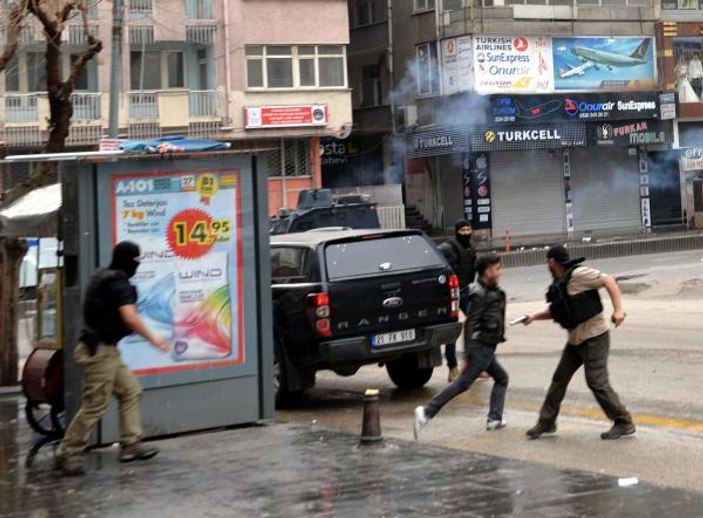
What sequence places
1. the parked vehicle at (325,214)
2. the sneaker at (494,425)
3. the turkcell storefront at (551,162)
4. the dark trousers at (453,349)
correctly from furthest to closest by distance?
1. the turkcell storefront at (551,162)
2. the parked vehicle at (325,214)
3. the dark trousers at (453,349)
4. the sneaker at (494,425)

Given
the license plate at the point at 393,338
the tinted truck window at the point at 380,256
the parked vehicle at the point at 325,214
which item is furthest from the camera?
the parked vehicle at the point at 325,214

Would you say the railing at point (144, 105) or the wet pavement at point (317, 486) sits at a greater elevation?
the railing at point (144, 105)

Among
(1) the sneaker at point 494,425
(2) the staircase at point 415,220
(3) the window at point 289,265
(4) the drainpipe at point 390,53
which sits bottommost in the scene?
(1) the sneaker at point 494,425

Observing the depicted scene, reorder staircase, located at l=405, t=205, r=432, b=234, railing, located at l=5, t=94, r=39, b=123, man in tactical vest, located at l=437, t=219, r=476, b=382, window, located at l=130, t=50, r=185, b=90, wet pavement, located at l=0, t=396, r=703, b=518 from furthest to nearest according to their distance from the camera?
1. staircase, located at l=405, t=205, r=432, b=234
2. window, located at l=130, t=50, r=185, b=90
3. railing, located at l=5, t=94, r=39, b=123
4. man in tactical vest, located at l=437, t=219, r=476, b=382
5. wet pavement, located at l=0, t=396, r=703, b=518

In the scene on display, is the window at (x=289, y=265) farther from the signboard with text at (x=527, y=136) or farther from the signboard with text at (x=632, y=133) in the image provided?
the signboard with text at (x=632, y=133)

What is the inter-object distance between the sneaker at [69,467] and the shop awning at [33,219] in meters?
2.33

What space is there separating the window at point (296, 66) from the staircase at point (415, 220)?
5576 mm

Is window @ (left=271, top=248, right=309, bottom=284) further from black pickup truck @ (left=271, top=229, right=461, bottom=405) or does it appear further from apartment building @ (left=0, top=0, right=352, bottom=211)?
apartment building @ (left=0, top=0, right=352, bottom=211)

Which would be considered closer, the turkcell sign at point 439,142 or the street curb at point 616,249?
the street curb at point 616,249

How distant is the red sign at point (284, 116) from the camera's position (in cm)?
4159

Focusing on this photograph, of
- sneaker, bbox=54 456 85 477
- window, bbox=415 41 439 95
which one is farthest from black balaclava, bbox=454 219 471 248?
window, bbox=415 41 439 95

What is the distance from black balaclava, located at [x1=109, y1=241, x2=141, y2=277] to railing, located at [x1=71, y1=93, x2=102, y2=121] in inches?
1220

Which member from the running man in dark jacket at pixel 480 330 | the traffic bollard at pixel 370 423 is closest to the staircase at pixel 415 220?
the running man in dark jacket at pixel 480 330

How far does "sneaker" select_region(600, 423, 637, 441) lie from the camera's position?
9656mm
